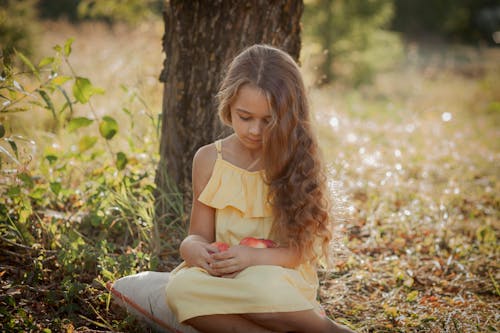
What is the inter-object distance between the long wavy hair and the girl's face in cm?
2

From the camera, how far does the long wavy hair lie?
1996 mm

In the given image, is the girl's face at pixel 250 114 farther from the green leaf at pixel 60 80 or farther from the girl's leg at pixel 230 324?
the green leaf at pixel 60 80

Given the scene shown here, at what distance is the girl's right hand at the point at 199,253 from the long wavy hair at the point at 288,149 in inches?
12.4

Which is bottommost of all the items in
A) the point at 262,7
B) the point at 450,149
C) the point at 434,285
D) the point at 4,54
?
the point at 434,285

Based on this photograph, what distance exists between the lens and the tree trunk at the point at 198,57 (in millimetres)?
2840

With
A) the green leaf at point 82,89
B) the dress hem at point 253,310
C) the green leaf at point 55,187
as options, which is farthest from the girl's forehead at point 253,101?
the green leaf at point 55,187

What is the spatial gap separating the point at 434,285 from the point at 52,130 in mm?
3373

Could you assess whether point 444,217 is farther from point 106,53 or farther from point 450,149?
point 106,53

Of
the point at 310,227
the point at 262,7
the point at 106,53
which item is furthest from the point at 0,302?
the point at 106,53

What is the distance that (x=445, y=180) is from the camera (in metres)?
4.40

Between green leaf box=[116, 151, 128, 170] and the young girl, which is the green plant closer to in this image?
green leaf box=[116, 151, 128, 170]

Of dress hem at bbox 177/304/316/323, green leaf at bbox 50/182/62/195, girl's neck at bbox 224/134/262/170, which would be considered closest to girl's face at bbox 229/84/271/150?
girl's neck at bbox 224/134/262/170

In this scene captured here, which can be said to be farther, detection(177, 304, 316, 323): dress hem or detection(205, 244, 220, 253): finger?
detection(205, 244, 220, 253): finger

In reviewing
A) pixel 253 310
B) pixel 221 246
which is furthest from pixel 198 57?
pixel 253 310
